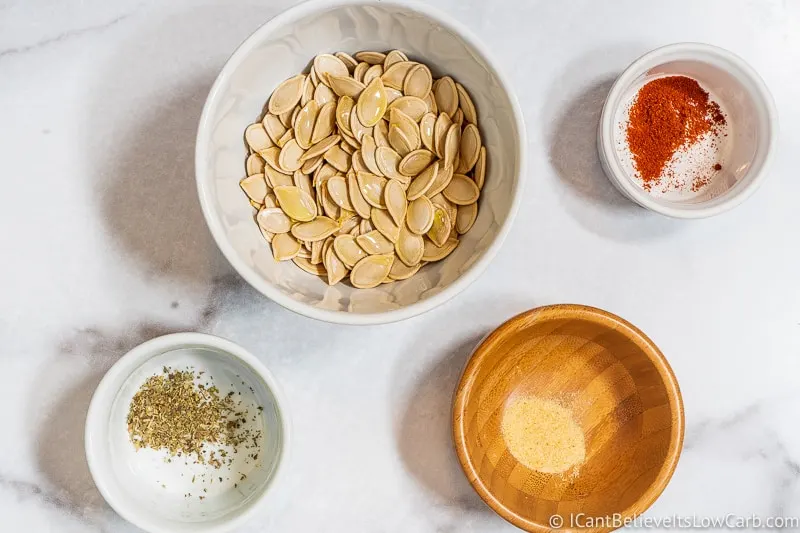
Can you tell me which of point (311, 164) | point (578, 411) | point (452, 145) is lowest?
point (578, 411)

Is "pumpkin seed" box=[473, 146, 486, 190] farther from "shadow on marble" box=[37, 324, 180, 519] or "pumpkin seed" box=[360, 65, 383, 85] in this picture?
"shadow on marble" box=[37, 324, 180, 519]

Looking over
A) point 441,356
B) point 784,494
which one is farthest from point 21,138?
point 784,494

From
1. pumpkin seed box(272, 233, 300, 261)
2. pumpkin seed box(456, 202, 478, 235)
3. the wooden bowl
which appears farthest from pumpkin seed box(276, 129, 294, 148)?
the wooden bowl

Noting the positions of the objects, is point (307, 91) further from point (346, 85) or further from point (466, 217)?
point (466, 217)

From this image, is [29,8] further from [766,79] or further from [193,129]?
[766,79]

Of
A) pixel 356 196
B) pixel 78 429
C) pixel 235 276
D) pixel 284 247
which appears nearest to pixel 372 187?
pixel 356 196

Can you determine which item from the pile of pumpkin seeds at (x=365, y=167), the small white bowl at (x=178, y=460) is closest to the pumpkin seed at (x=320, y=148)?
the pile of pumpkin seeds at (x=365, y=167)

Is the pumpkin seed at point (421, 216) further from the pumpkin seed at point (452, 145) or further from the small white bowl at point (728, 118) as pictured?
the small white bowl at point (728, 118)
